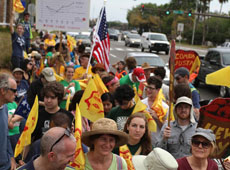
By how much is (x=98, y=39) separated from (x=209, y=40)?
6533cm

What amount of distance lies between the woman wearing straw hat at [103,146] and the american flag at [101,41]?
4240 millimetres

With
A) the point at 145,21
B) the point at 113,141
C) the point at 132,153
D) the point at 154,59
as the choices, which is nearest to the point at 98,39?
the point at 132,153

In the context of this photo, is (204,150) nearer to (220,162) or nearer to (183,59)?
(220,162)

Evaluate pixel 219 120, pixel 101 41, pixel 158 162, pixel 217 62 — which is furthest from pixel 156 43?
pixel 158 162

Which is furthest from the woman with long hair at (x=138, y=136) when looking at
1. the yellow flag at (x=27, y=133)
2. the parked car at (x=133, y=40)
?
the parked car at (x=133, y=40)

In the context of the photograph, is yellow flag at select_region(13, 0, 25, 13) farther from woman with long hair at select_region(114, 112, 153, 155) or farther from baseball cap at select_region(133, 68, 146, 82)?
woman with long hair at select_region(114, 112, 153, 155)

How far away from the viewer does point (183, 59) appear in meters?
9.27

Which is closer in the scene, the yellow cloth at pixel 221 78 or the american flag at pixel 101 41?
Answer: the yellow cloth at pixel 221 78

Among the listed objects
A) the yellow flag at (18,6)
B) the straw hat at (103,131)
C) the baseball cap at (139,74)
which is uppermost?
the yellow flag at (18,6)

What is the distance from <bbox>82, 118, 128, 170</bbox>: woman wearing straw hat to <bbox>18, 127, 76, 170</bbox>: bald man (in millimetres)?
593

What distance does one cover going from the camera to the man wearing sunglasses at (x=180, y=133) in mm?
4223

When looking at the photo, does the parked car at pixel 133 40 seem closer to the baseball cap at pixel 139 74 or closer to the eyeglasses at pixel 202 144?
the baseball cap at pixel 139 74

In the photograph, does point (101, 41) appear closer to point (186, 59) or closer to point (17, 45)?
point (186, 59)

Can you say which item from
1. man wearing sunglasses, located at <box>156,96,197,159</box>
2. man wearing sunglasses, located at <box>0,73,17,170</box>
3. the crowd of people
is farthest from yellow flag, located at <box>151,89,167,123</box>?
man wearing sunglasses, located at <box>0,73,17,170</box>
